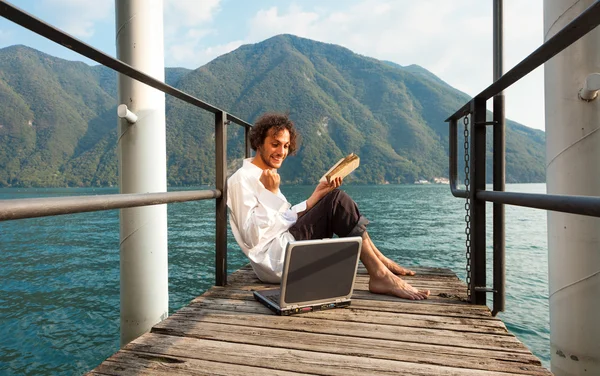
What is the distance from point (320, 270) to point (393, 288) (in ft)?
2.01

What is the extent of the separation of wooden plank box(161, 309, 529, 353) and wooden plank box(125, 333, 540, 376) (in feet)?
0.77

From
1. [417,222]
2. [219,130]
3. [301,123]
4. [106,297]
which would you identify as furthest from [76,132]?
[219,130]

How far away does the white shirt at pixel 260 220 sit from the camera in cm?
236

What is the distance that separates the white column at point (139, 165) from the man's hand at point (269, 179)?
972mm

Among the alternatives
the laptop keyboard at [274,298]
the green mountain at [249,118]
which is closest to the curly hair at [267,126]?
the laptop keyboard at [274,298]

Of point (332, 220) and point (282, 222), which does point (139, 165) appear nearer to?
point (282, 222)

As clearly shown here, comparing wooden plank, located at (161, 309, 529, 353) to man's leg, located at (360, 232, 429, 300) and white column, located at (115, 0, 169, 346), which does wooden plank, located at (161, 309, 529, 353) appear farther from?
white column, located at (115, 0, 169, 346)

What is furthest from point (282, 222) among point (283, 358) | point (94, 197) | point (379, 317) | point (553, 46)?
point (553, 46)

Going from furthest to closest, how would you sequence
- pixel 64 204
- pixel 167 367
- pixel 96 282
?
pixel 96 282, pixel 167 367, pixel 64 204

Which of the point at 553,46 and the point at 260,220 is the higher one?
the point at 553,46

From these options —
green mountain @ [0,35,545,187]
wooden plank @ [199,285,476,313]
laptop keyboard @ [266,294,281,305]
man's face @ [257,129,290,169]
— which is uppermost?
green mountain @ [0,35,545,187]

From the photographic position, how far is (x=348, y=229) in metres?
2.23

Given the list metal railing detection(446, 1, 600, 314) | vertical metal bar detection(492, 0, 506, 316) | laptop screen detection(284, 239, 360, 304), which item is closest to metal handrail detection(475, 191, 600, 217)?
metal railing detection(446, 1, 600, 314)

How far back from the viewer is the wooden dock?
4.39 ft
